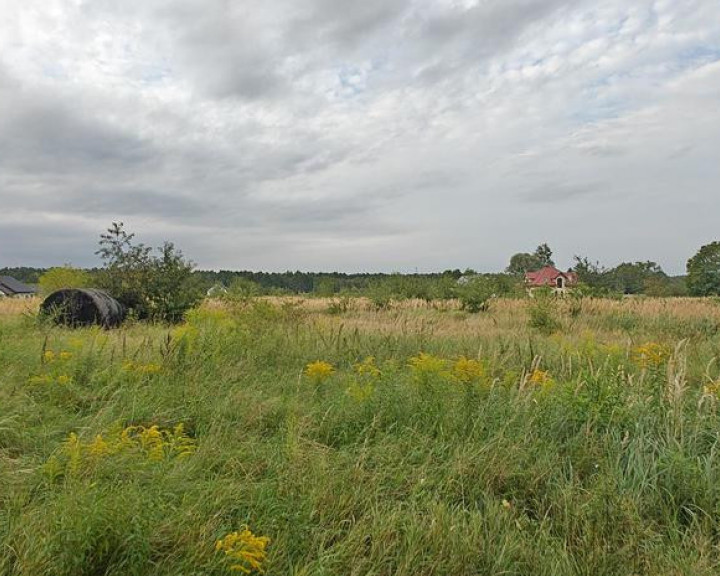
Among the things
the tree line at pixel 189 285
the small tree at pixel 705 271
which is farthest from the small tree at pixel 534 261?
the tree line at pixel 189 285

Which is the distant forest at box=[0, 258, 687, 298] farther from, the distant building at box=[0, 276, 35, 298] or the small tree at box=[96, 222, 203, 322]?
the distant building at box=[0, 276, 35, 298]

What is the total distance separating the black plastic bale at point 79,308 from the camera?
1034 centimetres

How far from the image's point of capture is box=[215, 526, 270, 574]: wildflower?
1.95 m

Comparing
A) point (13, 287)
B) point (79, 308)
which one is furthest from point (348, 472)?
point (13, 287)

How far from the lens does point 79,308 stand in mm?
10492

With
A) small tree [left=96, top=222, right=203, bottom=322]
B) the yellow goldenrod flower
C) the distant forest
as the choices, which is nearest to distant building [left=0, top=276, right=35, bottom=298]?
the distant forest

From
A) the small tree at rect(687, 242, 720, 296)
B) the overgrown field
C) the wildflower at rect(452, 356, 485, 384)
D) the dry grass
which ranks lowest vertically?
the overgrown field

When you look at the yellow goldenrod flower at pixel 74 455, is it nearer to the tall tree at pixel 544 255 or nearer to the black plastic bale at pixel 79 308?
the black plastic bale at pixel 79 308

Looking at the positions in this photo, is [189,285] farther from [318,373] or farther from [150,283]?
[318,373]

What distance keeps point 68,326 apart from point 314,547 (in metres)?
9.91

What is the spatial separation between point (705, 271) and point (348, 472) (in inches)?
2679

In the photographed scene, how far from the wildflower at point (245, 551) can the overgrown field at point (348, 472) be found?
0.01 meters

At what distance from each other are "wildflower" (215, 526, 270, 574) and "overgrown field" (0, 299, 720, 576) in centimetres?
1

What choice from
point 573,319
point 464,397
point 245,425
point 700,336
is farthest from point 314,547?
point 573,319
